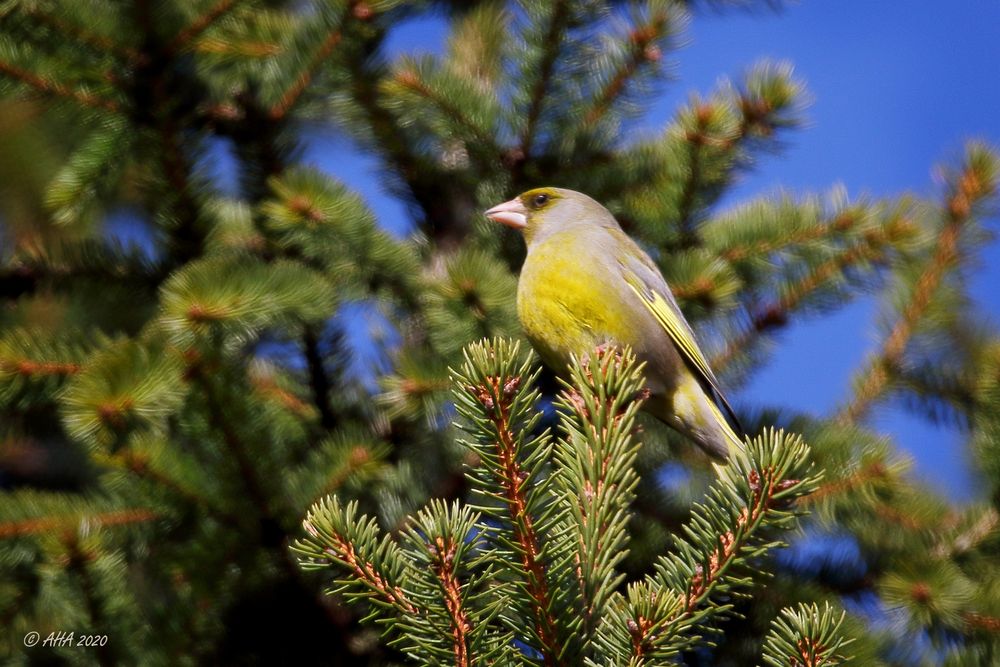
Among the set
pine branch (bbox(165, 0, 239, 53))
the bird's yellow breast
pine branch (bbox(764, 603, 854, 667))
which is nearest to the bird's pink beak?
the bird's yellow breast

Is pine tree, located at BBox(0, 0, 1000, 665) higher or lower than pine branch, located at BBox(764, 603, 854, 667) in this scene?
lower

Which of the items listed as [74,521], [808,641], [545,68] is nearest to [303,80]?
[545,68]

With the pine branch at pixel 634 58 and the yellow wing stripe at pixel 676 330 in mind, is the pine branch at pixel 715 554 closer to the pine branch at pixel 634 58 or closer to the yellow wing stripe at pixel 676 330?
the yellow wing stripe at pixel 676 330

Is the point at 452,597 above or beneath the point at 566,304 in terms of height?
above

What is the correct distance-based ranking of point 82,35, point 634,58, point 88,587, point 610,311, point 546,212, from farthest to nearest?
point 546,212
point 610,311
point 634,58
point 82,35
point 88,587

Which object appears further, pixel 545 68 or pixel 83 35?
pixel 545 68

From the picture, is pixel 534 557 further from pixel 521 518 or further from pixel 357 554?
pixel 357 554

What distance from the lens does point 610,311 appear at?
3.55 meters

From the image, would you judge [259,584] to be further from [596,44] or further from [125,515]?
[596,44]

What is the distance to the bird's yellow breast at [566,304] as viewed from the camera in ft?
11.1

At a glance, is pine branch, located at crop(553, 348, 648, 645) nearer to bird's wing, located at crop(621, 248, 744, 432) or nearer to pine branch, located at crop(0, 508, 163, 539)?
bird's wing, located at crop(621, 248, 744, 432)

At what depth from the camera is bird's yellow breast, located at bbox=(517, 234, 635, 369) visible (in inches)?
133

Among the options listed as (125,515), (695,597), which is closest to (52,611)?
(125,515)

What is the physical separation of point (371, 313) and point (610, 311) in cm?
90
